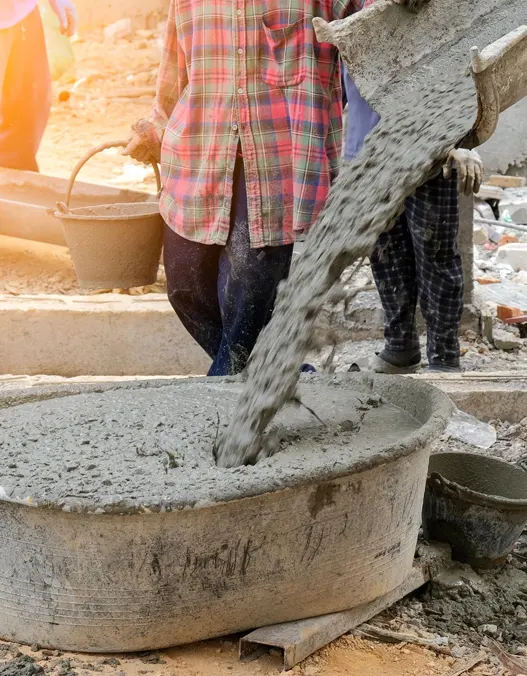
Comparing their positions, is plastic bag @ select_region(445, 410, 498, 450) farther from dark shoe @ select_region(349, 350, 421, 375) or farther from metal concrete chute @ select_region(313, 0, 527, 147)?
metal concrete chute @ select_region(313, 0, 527, 147)

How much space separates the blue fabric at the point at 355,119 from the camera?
13.7 feet

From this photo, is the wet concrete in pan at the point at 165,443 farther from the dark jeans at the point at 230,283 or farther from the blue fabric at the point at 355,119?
the blue fabric at the point at 355,119

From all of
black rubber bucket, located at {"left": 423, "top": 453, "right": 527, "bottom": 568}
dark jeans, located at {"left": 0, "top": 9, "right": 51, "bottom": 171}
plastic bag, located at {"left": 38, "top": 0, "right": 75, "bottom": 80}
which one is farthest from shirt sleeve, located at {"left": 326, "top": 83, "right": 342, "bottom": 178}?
plastic bag, located at {"left": 38, "top": 0, "right": 75, "bottom": 80}

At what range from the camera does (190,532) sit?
2.15 meters

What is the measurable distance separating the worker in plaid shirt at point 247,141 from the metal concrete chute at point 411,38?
0.30 m

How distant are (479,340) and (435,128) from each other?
117 inches

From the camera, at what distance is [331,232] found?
2709 millimetres

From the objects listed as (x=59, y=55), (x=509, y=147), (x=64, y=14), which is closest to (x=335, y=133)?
(x=64, y=14)

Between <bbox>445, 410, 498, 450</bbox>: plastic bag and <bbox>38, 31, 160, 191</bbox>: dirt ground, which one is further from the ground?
<bbox>38, 31, 160, 191</bbox>: dirt ground

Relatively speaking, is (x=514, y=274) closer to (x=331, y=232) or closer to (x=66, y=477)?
(x=331, y=232)

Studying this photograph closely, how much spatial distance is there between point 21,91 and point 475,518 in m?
5.85

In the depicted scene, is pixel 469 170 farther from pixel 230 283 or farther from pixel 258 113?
pixel 230 283

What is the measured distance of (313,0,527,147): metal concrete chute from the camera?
299cm

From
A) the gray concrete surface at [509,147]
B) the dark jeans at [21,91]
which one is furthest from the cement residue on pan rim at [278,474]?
the gray concrete surface at [509,147]
